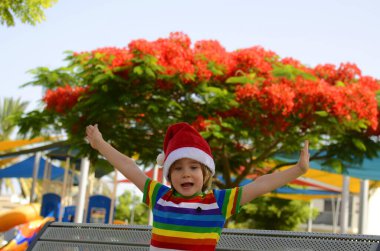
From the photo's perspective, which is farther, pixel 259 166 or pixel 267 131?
pixel 259 166

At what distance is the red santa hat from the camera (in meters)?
2.69

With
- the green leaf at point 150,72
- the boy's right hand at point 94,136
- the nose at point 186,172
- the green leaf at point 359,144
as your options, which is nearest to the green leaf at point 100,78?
the green leaf at point 150,72

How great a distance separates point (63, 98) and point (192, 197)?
31.0 feet

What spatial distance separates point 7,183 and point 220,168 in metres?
28.8

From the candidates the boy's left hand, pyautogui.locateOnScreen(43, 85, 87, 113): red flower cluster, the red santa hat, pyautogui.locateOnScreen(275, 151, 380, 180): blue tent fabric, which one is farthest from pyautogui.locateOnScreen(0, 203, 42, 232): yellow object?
the boy's left hand

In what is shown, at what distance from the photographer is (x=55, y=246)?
12.7 feet

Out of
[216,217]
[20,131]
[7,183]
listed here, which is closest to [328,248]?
[216,217]

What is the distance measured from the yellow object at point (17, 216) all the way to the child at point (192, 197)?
43.8ft

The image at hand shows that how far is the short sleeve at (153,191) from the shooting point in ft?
8.98

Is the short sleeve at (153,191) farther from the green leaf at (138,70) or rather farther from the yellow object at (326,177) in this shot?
the yellow object at (326,177)

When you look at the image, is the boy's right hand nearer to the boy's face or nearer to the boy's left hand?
the boy's face

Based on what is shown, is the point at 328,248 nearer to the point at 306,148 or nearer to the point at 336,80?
the point at 306,148

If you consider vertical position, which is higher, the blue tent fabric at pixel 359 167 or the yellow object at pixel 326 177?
the yellow object at pixel 326 177

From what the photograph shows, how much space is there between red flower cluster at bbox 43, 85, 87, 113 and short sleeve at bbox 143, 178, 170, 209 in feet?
29.2
